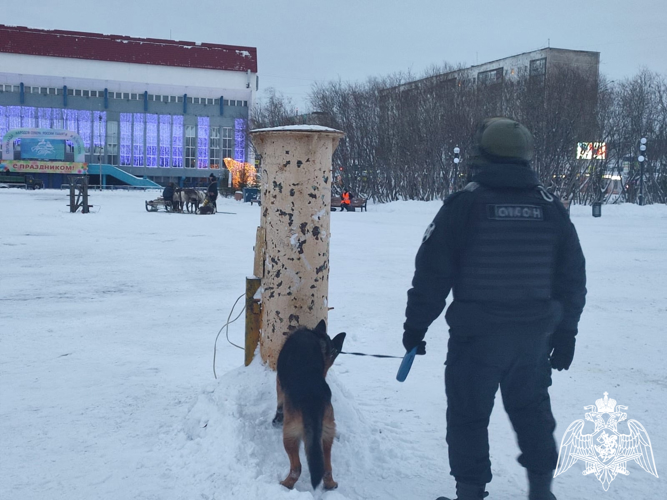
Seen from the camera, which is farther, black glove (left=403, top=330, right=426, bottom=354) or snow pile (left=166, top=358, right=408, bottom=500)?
snow pile (left=166, top=358, right=408, bottom=500)

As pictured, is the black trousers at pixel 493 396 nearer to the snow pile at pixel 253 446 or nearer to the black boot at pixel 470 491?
the black boot at pixel 470 491

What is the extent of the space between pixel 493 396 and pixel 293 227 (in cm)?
140

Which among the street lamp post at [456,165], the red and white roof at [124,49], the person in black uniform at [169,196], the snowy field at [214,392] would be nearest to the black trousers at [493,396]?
the snowy field at [214,392]

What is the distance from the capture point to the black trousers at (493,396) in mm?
2594

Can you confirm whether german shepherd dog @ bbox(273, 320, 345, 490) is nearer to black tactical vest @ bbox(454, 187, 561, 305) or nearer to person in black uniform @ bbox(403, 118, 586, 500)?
person in black uniform @ bbox(403, 118, 586, 500)

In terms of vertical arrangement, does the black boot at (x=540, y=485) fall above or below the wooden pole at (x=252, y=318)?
Result: below

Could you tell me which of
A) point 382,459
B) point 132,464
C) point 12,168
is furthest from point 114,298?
point 12,168

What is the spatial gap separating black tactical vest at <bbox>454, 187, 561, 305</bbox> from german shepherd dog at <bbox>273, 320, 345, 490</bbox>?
77 cm

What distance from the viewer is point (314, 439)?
9.00 feet

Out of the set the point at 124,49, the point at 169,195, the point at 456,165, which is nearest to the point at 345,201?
the point at 456,165

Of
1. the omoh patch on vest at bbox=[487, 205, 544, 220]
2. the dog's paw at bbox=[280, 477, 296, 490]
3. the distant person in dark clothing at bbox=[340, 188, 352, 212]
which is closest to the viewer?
the omoh patch on vest at bbox=[487, 205, 544, 220]

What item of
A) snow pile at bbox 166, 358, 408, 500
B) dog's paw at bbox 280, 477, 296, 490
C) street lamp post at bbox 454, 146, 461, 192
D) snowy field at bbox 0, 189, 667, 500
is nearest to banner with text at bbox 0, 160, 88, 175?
street lamp post at bbox 454, 146, 461, 192

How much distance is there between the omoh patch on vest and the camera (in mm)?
2555

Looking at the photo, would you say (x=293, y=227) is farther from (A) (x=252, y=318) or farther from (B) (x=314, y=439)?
(B) (x=314, y=439)
